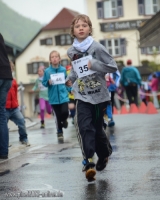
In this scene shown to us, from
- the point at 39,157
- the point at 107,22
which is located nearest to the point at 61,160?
the point at 39,157

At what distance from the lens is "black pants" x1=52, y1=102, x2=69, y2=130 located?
557 inches

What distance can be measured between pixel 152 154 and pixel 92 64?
244cm

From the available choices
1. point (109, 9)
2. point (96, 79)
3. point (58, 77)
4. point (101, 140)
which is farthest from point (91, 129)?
point (109, 9)

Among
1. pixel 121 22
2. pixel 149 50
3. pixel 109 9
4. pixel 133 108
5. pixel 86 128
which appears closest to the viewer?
pixel 86 128

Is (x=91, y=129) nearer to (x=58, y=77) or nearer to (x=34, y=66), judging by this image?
(x=58, y=77)

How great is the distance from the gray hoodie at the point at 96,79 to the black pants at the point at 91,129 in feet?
0.25

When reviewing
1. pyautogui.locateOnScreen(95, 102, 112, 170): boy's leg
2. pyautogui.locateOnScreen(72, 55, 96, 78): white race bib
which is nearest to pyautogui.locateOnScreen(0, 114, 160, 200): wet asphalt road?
pyautogui.locateOnScreen(95, 102, 112, 170): boy's leg

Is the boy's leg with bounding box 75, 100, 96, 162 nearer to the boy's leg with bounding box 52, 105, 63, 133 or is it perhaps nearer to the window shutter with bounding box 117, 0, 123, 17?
the boy's leg with bounding box 52, 105, 63, 133

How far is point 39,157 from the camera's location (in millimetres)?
9555

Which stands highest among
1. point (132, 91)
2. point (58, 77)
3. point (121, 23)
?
point (121, 23)

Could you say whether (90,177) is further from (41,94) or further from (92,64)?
(41,94)

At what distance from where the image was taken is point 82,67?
7.34 metres

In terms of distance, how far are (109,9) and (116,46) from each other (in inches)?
134

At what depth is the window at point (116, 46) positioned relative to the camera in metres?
63.5
